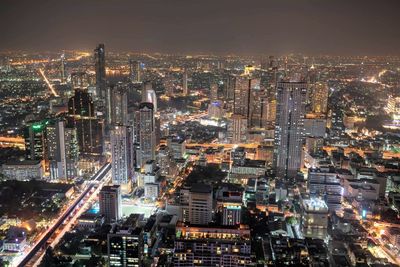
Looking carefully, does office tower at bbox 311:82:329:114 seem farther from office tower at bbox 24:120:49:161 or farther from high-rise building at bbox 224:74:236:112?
office tower at bbox 24:120:49:161

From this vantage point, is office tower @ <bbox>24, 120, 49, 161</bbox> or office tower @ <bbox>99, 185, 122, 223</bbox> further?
office tower @ <bbox>24, 120, 49, 161</bbox>

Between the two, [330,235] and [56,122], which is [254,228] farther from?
[56,122]

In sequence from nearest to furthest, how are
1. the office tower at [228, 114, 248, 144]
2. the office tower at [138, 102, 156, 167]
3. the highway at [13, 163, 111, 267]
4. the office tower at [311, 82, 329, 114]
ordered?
the highway at [13, 163, 111, 267] < the office tower at [138, 102, 156, 167] < the office tower at [228, 114, 248, 144] < the office tower at [311, 82, 329, 114]

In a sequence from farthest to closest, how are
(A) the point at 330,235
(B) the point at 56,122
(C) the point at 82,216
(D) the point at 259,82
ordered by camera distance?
(D) the point at 259,82 < (B) the point at 56,122 < (C) the point at 82,216 < (A) the point at 330,235

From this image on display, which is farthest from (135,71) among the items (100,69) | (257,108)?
(257,108)

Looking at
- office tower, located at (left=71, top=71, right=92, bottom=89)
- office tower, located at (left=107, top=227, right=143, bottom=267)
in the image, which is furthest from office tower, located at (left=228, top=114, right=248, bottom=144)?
office tower, located at (left=107, top=227, right=143, bottom=267)

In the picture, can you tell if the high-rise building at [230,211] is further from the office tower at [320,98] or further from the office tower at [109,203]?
the office tower at [320,98]

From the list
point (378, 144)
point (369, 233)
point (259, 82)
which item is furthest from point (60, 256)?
point (259, 82)

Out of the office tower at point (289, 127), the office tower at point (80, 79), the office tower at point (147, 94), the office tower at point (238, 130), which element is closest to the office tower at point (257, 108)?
the office tower at point (238, 130)
